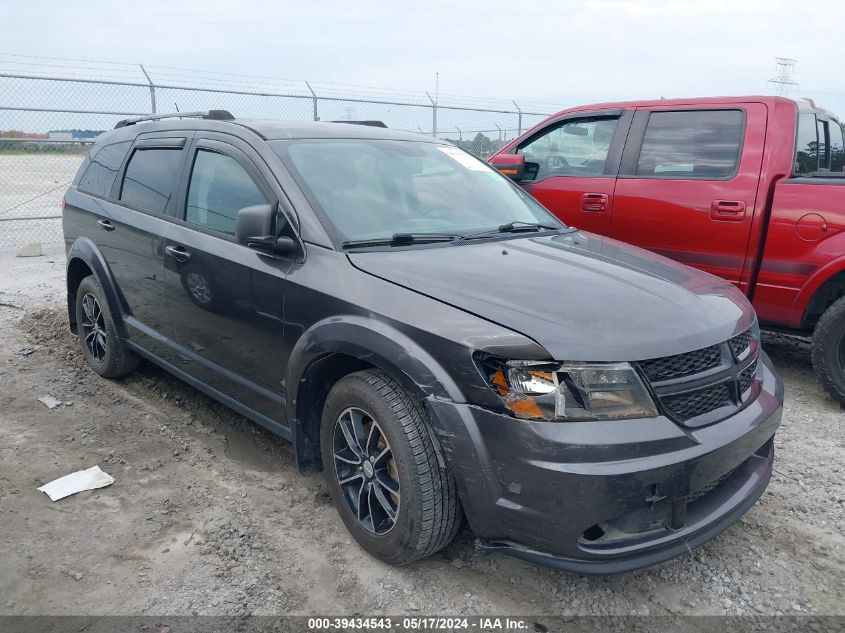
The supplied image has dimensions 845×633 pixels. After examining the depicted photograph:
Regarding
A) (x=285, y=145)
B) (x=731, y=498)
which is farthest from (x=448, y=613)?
(x=285, y=145)

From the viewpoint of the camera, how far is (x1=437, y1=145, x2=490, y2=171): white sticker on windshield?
4.03 metres

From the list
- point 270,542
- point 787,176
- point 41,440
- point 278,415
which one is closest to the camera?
point 270,542

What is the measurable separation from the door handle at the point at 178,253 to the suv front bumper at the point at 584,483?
1.90m

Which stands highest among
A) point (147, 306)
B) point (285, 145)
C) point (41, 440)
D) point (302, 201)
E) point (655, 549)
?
point (285, 145)

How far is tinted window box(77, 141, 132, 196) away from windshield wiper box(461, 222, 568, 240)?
264 centimetres

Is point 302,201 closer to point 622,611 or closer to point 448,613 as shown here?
point 448,613

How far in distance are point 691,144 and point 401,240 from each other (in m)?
3.04

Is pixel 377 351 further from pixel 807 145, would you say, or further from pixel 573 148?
Answer: pixel 807 145

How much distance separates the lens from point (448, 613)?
8.49 ft

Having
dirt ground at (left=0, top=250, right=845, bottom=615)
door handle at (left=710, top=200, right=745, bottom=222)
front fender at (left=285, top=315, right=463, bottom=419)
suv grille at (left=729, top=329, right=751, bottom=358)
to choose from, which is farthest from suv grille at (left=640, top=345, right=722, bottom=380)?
door handle at (left=710, top=200, right=745, bottom=222)

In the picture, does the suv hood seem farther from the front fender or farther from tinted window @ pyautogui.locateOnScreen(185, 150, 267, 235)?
tinted window @ pyautogui.locateOnScreen(185, 150, 267, 235)

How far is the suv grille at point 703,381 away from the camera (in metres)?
2.40

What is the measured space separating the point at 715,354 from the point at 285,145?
2215mm

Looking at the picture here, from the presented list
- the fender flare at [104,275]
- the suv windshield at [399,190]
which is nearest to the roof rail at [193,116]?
the suv windshield at [399,190]
